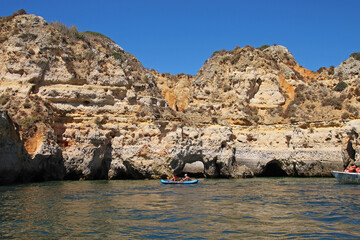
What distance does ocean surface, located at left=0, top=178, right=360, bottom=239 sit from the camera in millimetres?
10375

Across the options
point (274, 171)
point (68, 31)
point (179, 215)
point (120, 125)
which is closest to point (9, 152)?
point (120, 125)

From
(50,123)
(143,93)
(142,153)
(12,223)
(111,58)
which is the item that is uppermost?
(111,58)

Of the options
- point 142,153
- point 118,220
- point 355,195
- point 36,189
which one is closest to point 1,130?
point 36,189

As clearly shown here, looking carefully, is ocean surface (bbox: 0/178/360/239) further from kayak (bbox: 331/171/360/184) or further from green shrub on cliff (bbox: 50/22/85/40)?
green shrub on cliff (bbox: 50/22/85/40)

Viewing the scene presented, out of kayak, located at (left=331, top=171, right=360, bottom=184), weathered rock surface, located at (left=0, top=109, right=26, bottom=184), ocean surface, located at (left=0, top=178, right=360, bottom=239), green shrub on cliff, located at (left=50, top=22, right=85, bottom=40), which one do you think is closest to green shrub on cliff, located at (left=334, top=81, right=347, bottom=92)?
kayak, located at (left=331, top=171, right=360, bottom=184)

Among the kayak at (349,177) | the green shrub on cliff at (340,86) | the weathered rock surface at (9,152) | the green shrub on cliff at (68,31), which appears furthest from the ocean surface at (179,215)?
the green shrub on cliff at (340,86)

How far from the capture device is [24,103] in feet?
89.4

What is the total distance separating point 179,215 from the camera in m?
13.1

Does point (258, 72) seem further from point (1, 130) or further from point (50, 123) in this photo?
point (1, 130)

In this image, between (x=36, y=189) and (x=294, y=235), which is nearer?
(x=294, y=235)

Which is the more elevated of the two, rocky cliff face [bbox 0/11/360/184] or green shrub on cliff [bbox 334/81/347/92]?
green shrub on cliff [bbox 334/81/347/92]

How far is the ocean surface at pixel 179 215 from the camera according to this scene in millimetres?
10375

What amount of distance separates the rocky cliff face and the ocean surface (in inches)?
333

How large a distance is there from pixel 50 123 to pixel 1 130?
233 inches
